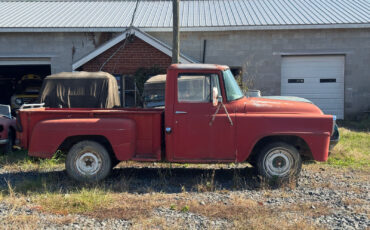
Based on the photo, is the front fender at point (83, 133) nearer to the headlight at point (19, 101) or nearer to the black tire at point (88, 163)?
the black tire at point (88, 163)

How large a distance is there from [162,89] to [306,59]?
27.9 feet

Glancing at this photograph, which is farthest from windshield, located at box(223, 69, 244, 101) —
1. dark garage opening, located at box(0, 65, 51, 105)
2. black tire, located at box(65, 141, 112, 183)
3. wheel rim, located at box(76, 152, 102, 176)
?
dark garage opening, located at box(0, 65, 51, 105)

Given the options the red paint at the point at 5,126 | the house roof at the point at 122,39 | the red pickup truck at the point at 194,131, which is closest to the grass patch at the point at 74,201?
the red pickup truck at the point at 194,131

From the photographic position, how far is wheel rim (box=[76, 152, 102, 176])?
261 inches

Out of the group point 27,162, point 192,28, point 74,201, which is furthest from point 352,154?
point 192,28

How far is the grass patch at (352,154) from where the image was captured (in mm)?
8539

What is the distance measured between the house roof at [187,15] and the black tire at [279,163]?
33.0ft

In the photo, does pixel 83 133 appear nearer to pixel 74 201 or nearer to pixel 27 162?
pixel 74 201

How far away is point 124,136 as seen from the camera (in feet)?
21.1

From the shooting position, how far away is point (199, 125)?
21.2ft

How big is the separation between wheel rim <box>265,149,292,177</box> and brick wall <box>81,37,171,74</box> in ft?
27.5

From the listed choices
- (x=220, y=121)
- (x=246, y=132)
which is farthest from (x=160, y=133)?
(x=246, y=132)

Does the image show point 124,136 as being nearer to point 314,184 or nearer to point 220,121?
point 220,121

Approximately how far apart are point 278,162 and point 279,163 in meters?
0.02
